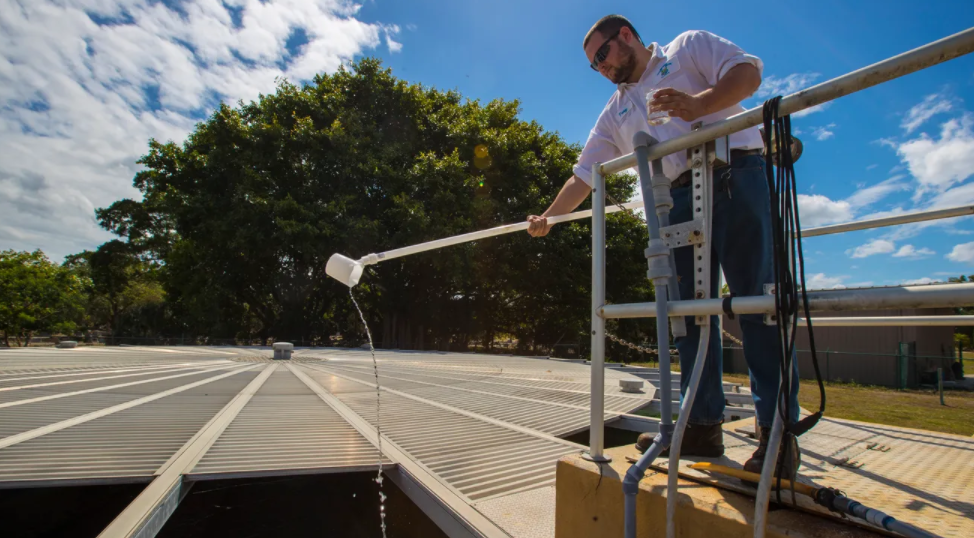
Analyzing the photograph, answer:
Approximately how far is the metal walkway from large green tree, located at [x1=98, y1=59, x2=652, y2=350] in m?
10.3

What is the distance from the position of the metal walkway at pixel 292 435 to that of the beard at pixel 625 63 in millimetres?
1491

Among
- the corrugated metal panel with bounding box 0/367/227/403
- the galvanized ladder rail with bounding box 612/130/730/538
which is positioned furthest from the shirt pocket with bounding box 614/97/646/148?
the corrugated metal panel with bounding box 0/367/227/403

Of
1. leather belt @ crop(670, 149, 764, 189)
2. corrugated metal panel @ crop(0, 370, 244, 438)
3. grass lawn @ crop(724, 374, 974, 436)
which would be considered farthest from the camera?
grass lawn @ crop(724, 374, 974, 436)

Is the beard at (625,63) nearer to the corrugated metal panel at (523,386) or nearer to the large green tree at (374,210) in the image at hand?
the corrugated metal panel at (523,386)

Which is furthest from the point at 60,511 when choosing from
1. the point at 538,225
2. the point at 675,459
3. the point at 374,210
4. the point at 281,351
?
the point at 374,210

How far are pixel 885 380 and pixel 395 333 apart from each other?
1555cm

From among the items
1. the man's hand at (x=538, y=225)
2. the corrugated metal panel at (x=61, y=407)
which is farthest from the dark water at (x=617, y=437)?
the corrugated metal panel at (x=61, y=407)

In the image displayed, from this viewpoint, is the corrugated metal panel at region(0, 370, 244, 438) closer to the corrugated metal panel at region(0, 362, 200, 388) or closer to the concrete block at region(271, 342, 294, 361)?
the corrugated metal panel at region(0, 362, 200, 388)

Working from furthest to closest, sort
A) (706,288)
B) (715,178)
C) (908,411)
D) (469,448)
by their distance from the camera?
(908,411) → (469,448) → (715,178) → (706,288)

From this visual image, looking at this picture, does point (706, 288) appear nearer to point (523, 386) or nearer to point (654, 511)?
point (654, 511)

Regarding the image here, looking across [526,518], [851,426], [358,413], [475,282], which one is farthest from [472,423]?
[475,282]

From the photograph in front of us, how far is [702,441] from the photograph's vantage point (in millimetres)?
1407

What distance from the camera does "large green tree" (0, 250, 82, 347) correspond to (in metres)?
23.3

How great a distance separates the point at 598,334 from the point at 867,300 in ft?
1.96
